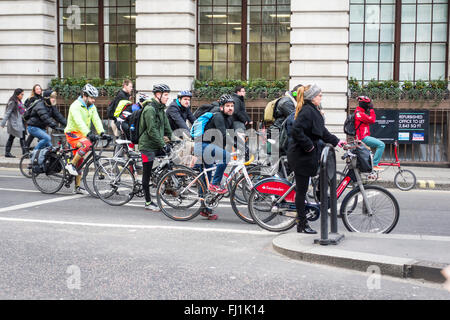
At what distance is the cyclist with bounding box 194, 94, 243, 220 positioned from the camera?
8.79m

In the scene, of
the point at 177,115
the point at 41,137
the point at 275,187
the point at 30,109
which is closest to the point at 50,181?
the point at 41,137

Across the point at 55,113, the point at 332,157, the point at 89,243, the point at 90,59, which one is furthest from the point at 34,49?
the point at 332,157

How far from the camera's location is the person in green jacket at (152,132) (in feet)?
30.9

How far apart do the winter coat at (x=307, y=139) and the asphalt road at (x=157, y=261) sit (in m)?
0.99

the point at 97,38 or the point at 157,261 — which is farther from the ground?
the point at 97,38

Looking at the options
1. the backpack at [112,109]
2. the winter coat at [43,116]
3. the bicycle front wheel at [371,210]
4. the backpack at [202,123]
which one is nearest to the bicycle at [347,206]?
the bicycle front wheel at [371,210]

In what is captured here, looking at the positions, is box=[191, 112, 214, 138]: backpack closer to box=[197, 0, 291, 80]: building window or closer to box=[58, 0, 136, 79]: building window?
box=[197, 0, 291, 80]: building window

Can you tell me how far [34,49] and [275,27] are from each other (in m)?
6.93

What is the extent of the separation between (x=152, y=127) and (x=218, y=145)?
3.68ft

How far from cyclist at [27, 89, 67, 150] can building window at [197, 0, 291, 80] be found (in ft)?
20.5

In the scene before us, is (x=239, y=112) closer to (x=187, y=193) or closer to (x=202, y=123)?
(x=202, y=123)

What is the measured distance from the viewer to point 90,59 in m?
19.2

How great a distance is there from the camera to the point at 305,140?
7430 mm

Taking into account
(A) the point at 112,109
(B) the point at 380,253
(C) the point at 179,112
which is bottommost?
(B) the point at 380,253
